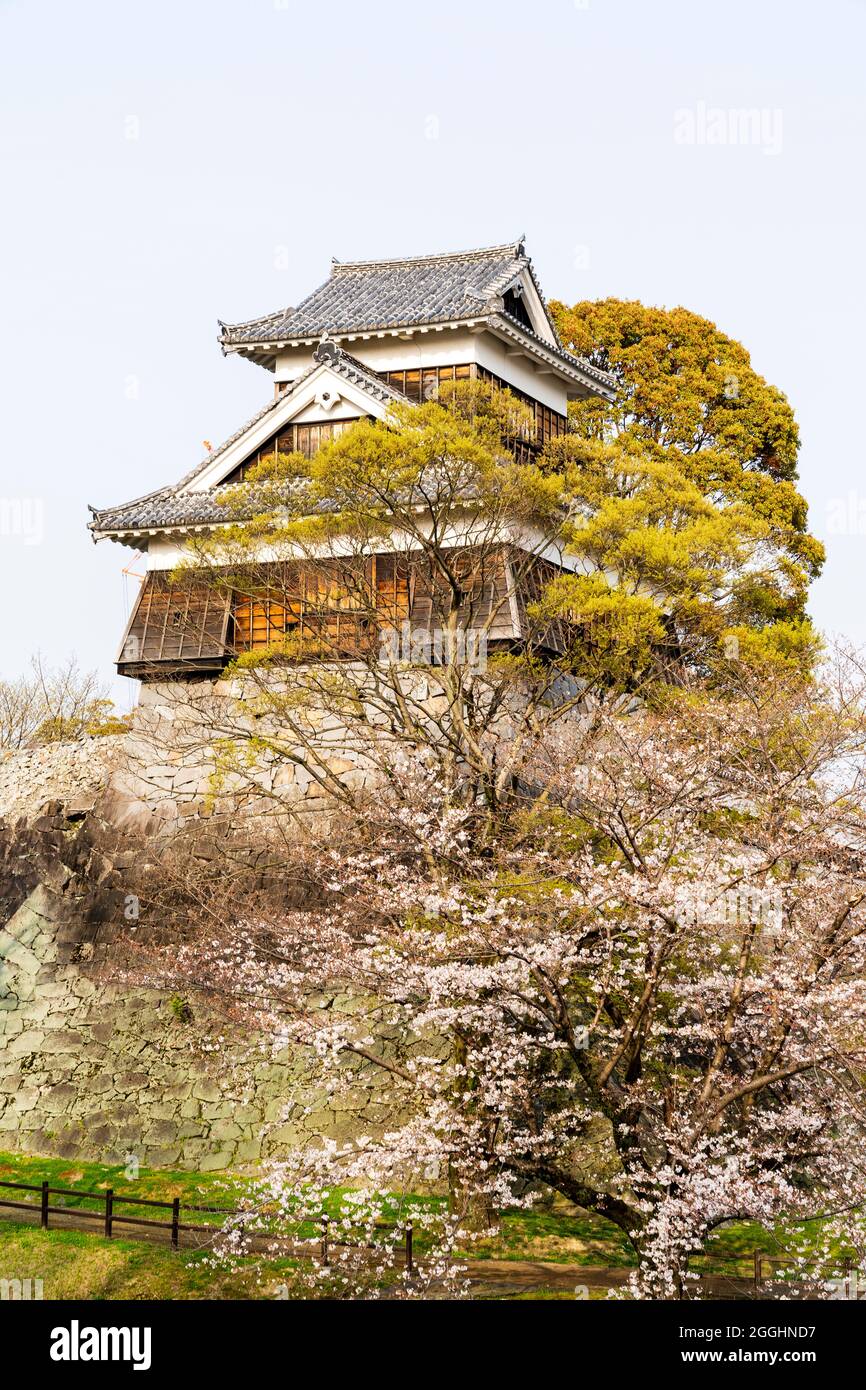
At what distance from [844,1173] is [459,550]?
34.4 ft

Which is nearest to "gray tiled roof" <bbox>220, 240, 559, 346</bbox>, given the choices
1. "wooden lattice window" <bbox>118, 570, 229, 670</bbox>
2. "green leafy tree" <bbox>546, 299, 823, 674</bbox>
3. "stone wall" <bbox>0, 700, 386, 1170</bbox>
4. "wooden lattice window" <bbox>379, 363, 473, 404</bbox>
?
"wooden lattice window" <bbox>379, 363, 473, 404</bbox>

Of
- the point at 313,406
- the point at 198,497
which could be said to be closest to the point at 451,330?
the point at 313,406

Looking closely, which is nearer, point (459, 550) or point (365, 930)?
point (365, 930)

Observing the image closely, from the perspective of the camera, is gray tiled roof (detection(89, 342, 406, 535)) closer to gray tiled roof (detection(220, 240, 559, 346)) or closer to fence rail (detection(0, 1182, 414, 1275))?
gray tiled roof (detection(220, 240, 559, 346))

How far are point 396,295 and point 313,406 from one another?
4.52m

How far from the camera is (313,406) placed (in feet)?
85.1

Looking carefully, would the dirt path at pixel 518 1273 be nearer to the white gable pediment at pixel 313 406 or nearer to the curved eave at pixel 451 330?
the white gable pediment at pixel 313 406

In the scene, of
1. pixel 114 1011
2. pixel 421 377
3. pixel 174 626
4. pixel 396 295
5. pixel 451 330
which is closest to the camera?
pixel 114 1011

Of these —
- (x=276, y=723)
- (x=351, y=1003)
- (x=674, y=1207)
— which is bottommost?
(x=674, y=1207)

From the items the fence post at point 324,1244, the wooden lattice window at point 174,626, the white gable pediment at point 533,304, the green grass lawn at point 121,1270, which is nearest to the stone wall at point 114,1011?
the wooden lattice window at point 174,626

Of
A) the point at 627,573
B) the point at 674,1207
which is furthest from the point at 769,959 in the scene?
the point at 627,573

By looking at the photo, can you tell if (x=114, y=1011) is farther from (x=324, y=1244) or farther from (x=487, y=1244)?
(x=324, y=1244)

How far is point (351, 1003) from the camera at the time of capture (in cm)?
2080

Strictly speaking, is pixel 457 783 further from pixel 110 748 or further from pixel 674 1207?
pixel 110 748
